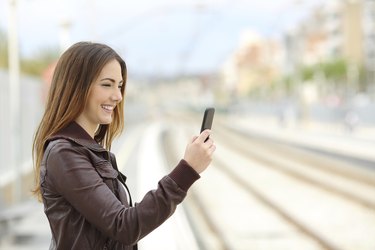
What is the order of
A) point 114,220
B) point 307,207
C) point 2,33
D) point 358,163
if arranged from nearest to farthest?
1. point 114,220
2. point 307,207
3. point 358,163
4. point 2,33

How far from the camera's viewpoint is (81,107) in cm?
238

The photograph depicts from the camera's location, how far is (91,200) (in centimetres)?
221

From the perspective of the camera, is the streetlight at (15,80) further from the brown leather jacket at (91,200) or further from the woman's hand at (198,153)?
the woman's hand at (198,153)

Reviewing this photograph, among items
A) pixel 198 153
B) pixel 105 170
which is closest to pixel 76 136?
pixel 105 170

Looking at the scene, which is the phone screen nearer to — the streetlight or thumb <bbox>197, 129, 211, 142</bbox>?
thumb <bbox>197, 129, 211, 142</bbox>

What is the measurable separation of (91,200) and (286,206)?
566 inches

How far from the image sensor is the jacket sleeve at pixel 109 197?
7.23 feet

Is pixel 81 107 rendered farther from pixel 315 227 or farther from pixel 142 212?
pixel 315 227

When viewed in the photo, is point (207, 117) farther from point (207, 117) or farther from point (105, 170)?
point (105, 170)

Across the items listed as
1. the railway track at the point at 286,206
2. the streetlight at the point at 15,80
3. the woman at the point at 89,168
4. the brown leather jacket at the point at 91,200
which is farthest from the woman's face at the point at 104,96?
the streetlight at the point at 15,80

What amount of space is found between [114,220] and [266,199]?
50.5 ft

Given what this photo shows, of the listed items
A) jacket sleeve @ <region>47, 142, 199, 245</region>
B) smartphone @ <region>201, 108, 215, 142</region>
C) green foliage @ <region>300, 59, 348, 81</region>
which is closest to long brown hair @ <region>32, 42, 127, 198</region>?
jacket sleeve @ <region>47, 142, 199, 245</region>

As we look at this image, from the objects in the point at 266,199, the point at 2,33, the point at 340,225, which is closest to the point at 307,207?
the point at 266,199

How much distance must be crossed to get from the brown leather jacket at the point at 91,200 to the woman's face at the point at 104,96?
0.34ft
